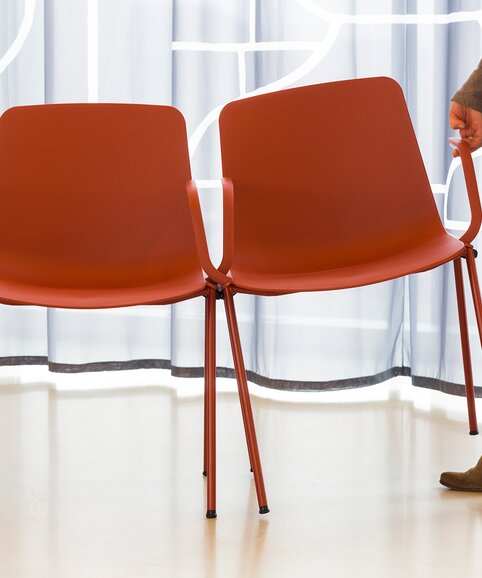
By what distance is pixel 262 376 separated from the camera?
2.71m

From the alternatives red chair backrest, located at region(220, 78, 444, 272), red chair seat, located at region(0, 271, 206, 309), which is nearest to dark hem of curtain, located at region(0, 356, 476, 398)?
red chair backrest, located at region(220, 78, 444, 272)

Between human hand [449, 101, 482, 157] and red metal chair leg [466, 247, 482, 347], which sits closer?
red metal chair leg [466, 247, 482, 347]

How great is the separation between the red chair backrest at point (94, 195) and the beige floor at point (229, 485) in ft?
1.43

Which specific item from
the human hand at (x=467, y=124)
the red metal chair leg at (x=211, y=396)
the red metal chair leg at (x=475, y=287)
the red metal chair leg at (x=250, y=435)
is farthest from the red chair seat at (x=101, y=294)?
the human hand at (x=467, y=124)

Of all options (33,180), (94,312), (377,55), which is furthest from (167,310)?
(377,55)

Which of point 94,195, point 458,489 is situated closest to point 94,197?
point 94,195

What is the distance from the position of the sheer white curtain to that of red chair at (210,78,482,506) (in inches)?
18.8

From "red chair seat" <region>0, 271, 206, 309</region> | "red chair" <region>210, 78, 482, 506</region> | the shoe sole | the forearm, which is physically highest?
the forearm

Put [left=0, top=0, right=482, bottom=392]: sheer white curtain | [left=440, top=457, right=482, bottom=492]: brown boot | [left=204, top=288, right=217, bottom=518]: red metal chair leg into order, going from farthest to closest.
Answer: [left=0, top=0, right=482, bottom=392]: sheer white curtain → [left=440, top=457, right=482, bottom=492]: brown boot → [left=204, top=288, right=217, bottom=518]: red metal chair leg

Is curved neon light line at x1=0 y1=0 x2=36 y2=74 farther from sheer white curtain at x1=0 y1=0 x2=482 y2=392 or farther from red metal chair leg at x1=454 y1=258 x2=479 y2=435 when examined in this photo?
red metal chair leg at x1=454 y1=258 x2=479 y2=435

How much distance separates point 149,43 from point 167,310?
0.82m

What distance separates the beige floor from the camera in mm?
1603

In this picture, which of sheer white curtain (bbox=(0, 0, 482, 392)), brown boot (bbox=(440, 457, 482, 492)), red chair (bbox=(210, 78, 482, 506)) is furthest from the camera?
sheer white curtain (bbox=(0, 0, 482, 392))

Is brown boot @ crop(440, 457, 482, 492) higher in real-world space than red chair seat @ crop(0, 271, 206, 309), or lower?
lower
